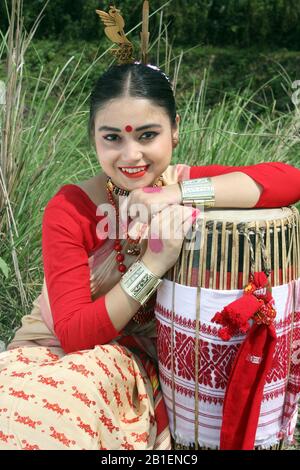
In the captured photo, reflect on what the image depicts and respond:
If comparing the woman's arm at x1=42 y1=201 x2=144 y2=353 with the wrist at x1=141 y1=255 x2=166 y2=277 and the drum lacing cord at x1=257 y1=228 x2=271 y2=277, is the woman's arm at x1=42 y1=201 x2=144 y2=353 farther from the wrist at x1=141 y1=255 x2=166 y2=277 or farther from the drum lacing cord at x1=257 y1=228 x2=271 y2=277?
the drum lacing cord at x1=257 y1=228 x2=271 y2=277

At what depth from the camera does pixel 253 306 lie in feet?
5.31

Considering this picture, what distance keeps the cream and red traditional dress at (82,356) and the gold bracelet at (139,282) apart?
0.08m

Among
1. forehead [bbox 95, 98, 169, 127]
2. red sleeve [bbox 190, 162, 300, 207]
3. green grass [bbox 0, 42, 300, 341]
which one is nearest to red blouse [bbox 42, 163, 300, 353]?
red sleeve [bbox 190, 162, 300, 207]

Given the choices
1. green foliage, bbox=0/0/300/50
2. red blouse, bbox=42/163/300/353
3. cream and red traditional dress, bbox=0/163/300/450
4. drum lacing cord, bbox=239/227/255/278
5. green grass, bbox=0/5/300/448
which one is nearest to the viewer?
cream and red traditional dress, bbox=0/163/300/450

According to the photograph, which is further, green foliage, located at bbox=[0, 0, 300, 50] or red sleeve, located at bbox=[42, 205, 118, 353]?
green foliage, located at bbox=[0, 0, 300, 50]

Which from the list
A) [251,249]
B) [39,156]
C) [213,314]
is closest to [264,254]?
[251,249]

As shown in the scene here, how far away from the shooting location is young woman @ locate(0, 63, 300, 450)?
1.63 metres

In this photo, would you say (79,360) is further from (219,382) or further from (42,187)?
(42,187)

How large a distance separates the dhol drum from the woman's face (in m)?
0.20

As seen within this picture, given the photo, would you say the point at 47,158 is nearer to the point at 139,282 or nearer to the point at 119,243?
the point at 119,243

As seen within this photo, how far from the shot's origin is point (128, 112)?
179 cm

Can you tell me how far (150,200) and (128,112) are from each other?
237 mm

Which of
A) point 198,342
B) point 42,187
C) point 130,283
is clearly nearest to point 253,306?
point 198,342
